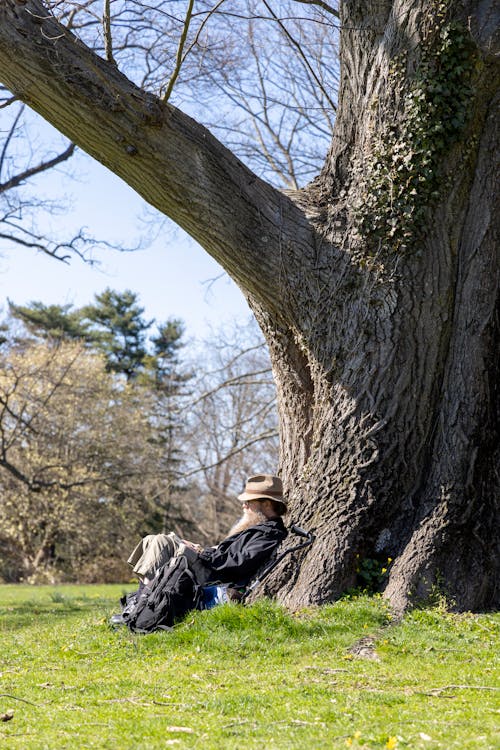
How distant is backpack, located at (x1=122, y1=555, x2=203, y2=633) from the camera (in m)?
6.56

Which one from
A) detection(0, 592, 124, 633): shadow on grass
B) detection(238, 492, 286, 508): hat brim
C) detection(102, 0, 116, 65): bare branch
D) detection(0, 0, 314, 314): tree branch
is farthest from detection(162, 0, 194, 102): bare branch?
detection(0, 592, 124, 633): shadow on grass

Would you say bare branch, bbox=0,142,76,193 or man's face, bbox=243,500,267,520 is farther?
bare branch, bbox=0,142,76,193

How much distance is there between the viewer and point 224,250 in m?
7.32

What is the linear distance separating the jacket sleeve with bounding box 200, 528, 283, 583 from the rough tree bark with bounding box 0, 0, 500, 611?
0.94ft

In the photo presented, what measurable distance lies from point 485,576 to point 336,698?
281 centimetres

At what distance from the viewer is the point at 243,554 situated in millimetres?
7082

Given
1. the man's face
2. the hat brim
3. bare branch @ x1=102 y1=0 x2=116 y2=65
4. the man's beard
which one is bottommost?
the man's beard

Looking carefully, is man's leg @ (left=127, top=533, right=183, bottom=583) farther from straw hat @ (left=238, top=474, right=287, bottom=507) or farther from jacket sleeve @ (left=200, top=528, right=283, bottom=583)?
straw hat @ (left=238, top=474, right=287, bottom=507)

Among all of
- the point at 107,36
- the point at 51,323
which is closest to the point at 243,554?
the point at 107,36

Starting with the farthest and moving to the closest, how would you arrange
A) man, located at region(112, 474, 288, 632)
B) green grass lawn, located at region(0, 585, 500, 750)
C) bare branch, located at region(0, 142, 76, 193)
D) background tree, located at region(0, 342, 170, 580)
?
background tree, located at region(0, 342, 170, 580) < bare branch, located at region(0, 142, 76, 193) < man, located at region(112, 474, 288, 632) < green grass lawn, located at region(0, 585, 500, 750)

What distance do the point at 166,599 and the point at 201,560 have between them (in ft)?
1.97

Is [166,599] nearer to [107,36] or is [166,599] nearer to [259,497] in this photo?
[259,497]

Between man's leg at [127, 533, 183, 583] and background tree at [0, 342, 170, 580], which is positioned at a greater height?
background tree at [0, 342, 170, 580]

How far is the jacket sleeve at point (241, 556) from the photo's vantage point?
23.1ft
